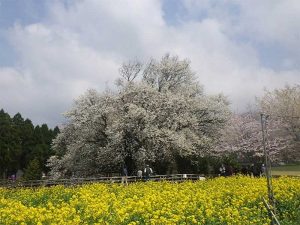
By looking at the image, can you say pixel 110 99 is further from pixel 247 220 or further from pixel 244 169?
pixel 247 220

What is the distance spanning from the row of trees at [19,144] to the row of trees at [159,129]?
15.7 meters

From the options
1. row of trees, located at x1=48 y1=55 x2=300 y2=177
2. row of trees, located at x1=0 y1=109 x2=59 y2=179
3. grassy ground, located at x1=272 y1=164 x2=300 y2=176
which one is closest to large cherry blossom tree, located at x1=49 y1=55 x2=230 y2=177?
row of trees, located at x1=48 y1=55 x2=300 y2=177

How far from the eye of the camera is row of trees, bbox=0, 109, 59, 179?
177 ft

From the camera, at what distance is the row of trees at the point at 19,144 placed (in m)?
53.9

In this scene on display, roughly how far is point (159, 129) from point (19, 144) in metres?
28.2

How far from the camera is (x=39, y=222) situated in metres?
8.24

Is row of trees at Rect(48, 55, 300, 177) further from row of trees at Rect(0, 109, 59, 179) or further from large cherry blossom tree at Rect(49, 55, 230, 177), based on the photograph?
row of trees at Rect(0, 109, 59, 179)

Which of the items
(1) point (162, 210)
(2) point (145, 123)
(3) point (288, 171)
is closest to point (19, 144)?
(2) point (145, 123)

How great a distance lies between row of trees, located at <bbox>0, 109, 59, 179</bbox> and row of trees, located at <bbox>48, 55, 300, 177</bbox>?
15730mm

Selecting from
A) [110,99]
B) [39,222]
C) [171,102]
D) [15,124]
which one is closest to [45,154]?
[15,124]

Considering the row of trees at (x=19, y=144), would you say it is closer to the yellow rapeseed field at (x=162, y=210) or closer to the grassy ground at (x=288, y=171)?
the grassy ground at (x=288, y=171)

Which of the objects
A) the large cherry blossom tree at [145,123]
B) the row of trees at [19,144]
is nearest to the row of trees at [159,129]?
the large cherry blossom tree at [145,123]

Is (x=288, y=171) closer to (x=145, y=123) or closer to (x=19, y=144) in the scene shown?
(x=145, y=123)

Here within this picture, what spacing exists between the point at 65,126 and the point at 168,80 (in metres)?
10.3
